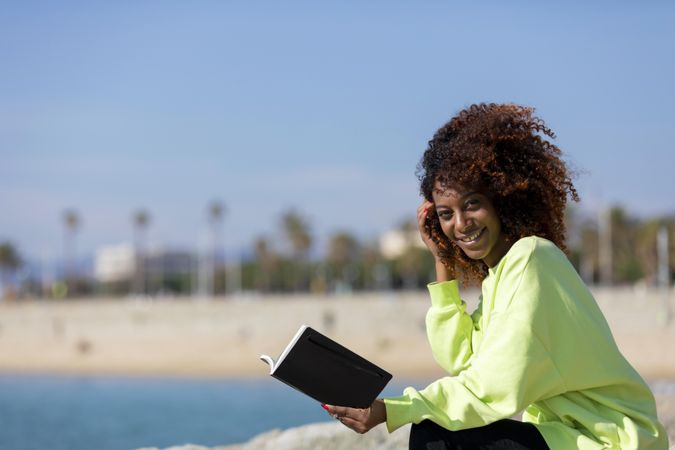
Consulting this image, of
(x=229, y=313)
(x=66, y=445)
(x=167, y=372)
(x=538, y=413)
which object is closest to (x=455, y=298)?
(x=538, y=413)

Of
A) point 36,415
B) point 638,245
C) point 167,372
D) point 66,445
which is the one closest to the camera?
point 66,445

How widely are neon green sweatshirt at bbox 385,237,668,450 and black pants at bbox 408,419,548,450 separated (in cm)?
3

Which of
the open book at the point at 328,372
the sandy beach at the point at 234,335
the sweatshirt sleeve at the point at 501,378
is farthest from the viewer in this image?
the sandy beach at the point at 234,335

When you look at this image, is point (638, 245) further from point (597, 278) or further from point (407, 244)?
point (407, 244)

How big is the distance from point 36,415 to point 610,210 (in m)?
47.9

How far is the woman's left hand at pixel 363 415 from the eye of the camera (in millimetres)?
2592

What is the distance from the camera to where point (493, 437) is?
8.47ft

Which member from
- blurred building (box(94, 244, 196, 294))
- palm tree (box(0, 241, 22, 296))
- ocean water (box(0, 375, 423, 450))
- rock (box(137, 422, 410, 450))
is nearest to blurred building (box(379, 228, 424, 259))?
blurred building (box(94, 244, 196, 294))

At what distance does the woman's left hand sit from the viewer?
2592 millimetres

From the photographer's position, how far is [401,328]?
31453 mm

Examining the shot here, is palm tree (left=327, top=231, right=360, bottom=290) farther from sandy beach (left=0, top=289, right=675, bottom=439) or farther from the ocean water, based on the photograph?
the ocean water

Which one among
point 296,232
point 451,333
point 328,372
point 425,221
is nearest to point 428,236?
Result: point 425,221

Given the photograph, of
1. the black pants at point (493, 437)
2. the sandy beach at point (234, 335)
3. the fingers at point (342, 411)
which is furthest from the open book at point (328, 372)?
the sandy beach at point (234, 335)

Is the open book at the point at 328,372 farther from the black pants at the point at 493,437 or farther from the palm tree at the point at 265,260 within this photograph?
the palm tree at the point at 265,260
